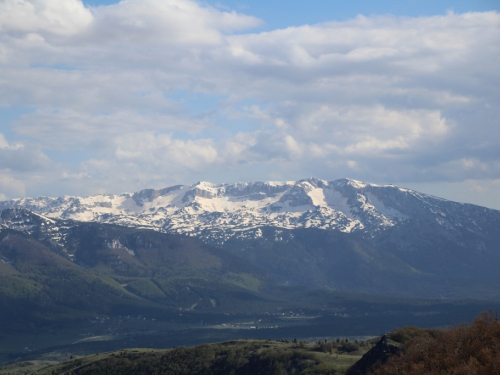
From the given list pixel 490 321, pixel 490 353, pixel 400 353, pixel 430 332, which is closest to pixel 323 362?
pixel 430 332

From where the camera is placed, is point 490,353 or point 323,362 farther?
point 323,362

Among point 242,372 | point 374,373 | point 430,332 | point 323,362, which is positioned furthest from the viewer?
point 242,372

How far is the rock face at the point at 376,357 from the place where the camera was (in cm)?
13625

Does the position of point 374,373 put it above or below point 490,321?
below

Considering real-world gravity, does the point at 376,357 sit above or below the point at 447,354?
below

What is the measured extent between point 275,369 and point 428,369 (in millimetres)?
84955

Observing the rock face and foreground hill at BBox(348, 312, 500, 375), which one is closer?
foreground hill at BBox(348, 312, 500, 375)

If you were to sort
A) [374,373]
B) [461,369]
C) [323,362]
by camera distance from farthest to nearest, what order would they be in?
1. [323,362]
2. [374,373]
3. [461,369]

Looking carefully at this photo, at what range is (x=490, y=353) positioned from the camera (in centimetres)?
10512

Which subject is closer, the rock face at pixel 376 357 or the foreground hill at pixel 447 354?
Answer: the foreground hill at pixel 447 354

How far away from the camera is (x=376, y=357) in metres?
139

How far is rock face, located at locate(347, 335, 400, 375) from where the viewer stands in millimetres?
136250

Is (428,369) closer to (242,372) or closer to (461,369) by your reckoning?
(461,369)

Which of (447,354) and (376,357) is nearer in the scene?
(447,354)
